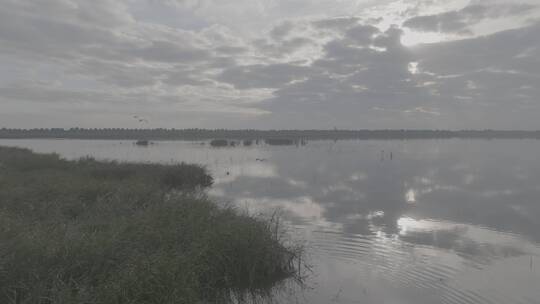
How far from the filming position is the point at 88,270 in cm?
798

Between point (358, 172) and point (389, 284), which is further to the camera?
point (358, 172)

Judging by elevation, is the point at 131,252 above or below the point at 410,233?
above

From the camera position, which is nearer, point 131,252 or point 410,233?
point 131,252

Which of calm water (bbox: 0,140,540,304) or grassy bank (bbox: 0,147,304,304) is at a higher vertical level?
grassy bank (bbox: 0,147,304,304)

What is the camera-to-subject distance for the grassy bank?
716 centimetres

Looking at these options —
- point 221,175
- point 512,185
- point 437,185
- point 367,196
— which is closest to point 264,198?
point 367,196

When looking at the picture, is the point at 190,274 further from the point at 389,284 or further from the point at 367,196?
the point at 367,196

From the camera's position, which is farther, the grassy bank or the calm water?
the calm water

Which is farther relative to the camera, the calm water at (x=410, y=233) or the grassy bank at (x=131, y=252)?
the calm water at (x=410, y=233)

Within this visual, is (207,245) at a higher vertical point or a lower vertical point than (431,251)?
higher

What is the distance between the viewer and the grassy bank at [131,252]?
716 centimetres

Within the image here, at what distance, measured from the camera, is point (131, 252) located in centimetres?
890

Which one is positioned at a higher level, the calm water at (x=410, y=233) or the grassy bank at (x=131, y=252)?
the grassy bank at (x=131, y=252)

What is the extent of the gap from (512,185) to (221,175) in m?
23.3
